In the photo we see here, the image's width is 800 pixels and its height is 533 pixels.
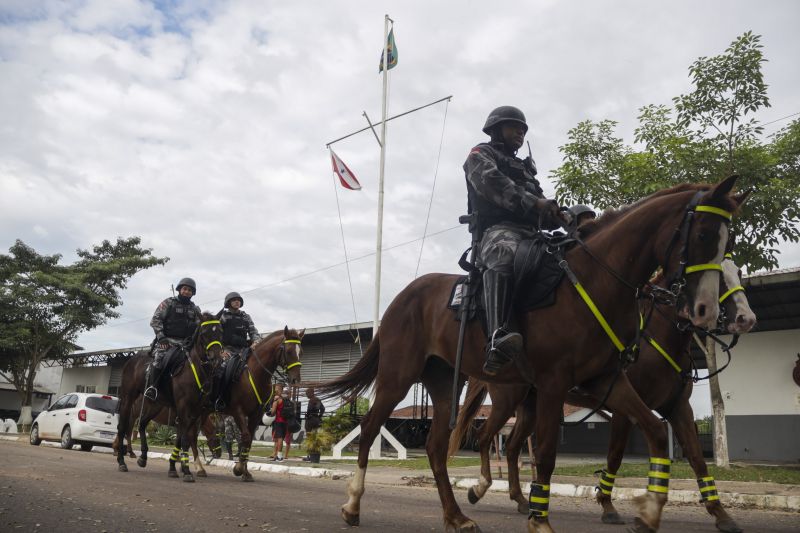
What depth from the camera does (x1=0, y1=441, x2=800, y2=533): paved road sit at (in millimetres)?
5180

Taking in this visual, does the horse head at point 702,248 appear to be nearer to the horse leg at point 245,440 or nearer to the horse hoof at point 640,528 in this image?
the horse hoof at point 640,528

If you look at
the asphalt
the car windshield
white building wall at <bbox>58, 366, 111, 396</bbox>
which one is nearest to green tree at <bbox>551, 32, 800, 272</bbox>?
the asphalt

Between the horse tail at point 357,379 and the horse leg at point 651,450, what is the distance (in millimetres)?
2718

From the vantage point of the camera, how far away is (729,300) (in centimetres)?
441

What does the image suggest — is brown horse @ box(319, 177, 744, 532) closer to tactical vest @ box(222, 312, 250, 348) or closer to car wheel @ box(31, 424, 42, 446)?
tactical vest @ box(222, 312, 250, 348)

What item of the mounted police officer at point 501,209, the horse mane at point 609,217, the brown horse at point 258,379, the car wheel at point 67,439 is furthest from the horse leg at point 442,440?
the car wheel at point 67,439

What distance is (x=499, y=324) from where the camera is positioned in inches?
187

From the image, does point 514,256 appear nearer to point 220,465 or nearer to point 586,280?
point 586,280

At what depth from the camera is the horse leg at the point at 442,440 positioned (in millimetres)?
5148

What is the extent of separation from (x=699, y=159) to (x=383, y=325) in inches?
352

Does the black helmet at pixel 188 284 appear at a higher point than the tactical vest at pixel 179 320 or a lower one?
higher

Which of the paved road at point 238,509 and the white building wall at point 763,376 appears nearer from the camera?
the paved road at point 238,509

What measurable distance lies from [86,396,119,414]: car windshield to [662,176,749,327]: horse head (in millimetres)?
19083

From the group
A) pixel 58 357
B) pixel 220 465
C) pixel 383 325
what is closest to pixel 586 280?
pixel 383 325
